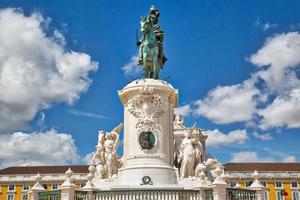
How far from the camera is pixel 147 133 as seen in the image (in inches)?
824

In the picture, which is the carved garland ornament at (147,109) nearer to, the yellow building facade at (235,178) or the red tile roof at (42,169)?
the yellow building facade at (235,178)

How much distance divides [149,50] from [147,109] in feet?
12.8

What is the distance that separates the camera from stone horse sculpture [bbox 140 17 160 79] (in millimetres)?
23375

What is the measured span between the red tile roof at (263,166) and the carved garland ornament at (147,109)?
50184mm

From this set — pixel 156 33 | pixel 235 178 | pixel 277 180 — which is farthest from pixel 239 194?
pixel 277 180

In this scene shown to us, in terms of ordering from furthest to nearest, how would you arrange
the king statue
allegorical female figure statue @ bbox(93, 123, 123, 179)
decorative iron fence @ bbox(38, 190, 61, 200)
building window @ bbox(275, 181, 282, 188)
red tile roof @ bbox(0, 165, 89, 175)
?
red tile roof @ bbox(0, 165, 89, 175) → building window @ bbox(275, 181, 282, 188) → the king statue → allegorical female figure statue @ bbox(93, 123, 123, 179) → decorative iron fence @ bbox(38, 190, 61, 200)

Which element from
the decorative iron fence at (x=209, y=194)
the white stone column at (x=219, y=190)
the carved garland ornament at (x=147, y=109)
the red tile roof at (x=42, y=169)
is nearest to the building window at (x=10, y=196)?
the red tile roof at (x=42, y=169)

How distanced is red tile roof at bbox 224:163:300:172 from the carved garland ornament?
5018 cm

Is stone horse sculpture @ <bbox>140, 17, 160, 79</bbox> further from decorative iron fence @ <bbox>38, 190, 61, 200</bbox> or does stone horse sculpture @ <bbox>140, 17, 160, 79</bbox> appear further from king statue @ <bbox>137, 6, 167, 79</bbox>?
decorative iron fence @ <bbox>38, 190, 61, 200</bbox>

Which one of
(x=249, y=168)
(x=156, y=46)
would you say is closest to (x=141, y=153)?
(x=156, y=46)

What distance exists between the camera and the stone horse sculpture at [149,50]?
23375 mm

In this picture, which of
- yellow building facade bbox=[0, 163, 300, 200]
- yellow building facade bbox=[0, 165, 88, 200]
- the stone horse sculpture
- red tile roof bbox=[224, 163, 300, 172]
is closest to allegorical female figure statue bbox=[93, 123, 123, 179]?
the stone horse sculpture

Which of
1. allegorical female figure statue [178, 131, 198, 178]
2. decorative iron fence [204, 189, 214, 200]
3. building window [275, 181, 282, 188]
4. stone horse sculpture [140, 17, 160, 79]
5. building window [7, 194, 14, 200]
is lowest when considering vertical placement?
decorative iron fence [204, 189, 214, 200]

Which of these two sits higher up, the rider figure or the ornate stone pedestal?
the rider figure
